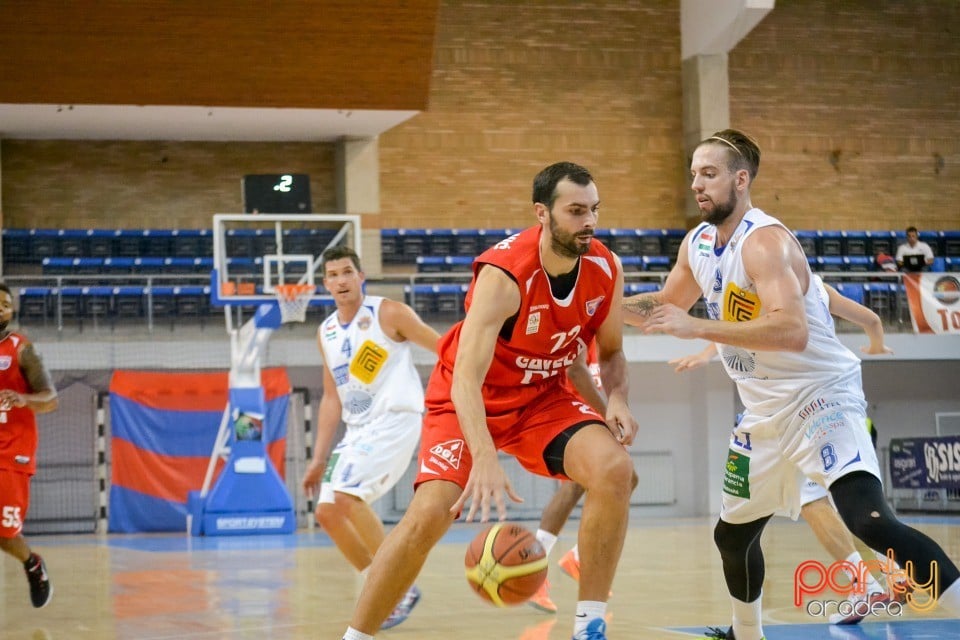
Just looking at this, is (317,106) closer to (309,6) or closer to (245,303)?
(309,6)

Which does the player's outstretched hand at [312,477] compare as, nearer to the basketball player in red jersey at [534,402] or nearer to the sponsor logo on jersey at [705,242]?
the basketball player in red jersey at [534,402]

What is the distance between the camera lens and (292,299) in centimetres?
1566

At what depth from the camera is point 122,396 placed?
1731cm

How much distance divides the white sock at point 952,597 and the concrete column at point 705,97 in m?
18.3

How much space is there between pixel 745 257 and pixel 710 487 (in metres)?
16.2

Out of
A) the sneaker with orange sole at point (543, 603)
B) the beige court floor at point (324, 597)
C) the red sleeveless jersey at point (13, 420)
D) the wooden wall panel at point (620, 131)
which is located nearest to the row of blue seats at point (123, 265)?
the wooden wall panel at point (620, 131)

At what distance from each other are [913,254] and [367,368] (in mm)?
14962

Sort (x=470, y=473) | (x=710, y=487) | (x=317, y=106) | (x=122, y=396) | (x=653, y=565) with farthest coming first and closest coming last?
(x=710, y=487), (x=317, y=106), (x=122, y=396), (x=653, y=565), (x=470, y=473)

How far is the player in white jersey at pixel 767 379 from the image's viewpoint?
14.9 feet

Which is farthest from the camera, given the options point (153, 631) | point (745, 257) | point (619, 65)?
point (619, 65)

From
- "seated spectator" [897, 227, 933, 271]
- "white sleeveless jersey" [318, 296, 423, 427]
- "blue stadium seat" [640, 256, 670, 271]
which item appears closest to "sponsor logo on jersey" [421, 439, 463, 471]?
"white sleeveless jersey" [318, 296, 423, 427]

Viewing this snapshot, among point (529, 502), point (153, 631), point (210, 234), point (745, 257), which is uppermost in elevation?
point (210, 234)

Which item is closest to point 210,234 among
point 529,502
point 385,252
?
point 385,252

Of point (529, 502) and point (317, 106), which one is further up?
point (317, 106)
